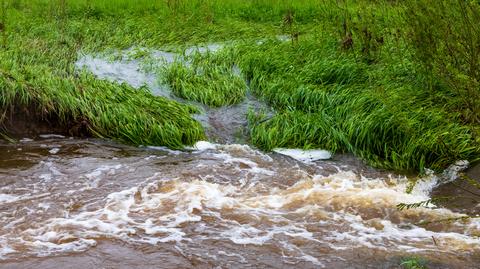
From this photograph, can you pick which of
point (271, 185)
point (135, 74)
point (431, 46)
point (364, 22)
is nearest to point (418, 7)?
point (431, 46)

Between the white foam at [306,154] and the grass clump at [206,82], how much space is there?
156cm

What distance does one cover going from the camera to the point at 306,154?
7016mm

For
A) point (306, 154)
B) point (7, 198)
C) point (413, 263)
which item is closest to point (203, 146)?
point (306, 154)

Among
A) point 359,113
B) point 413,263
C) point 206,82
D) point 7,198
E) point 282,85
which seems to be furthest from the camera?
point 206,82

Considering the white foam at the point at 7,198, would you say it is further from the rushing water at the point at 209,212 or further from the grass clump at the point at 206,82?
the grass clump at the point at 206,82

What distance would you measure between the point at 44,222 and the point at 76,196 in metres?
0.65

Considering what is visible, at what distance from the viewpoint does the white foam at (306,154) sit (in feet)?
22.8

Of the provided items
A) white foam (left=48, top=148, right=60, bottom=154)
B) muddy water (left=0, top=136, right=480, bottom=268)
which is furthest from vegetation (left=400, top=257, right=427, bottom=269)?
white foam (left=48, top=148, right=60, bottom=154)

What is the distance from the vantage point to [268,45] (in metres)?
10.1

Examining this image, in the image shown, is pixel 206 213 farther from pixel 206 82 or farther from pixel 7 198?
pixel 206 82

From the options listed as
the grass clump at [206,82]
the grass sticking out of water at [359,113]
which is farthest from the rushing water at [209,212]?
the grass clump at [206,82]

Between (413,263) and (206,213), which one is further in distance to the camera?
(206,213)

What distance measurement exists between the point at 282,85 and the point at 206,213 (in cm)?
363

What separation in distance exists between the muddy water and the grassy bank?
419 millimetres
